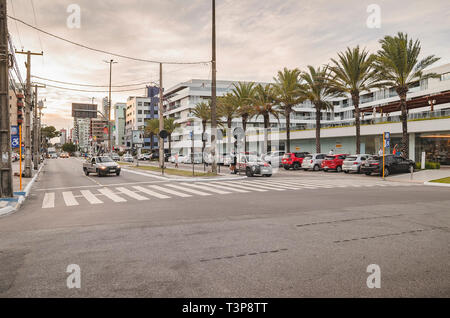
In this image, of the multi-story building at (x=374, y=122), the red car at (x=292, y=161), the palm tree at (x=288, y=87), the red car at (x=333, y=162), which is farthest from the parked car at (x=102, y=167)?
the palm tree at (x=288, y=87)

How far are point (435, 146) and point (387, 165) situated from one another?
14106 millimetres

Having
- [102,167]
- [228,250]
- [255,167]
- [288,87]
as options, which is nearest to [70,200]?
[228,250]

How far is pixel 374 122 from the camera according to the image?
4084 cm

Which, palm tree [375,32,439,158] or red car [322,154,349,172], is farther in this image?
red car [322,154,349,172]

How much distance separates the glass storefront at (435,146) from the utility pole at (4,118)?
3746 cm

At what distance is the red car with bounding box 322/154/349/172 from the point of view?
104 feet

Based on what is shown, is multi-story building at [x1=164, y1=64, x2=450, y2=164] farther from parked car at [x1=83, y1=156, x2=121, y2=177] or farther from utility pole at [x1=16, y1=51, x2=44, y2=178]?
utility pole at [x1=16, y1=51, x2=44, y2=178]

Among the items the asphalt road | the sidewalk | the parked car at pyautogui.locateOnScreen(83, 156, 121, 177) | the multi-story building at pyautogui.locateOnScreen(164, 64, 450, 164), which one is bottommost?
the sidewalk

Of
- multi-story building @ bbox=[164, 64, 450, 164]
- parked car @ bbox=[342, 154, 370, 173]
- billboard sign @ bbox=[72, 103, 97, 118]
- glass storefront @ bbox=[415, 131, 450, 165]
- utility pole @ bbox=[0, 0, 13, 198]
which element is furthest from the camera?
billboard sign @ bbox=[72, 103, 97, 118]

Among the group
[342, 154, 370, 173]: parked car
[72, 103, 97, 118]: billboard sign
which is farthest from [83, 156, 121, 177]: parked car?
[342, 154, 370, 173]: parked car

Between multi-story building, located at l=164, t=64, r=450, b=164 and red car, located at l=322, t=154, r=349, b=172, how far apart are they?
10.1m

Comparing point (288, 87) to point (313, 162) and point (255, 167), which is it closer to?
point (313, 162)

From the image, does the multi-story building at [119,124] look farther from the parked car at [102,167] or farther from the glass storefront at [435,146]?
the glass storefront at [435,146]

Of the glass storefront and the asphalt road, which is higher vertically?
the glass storefront
